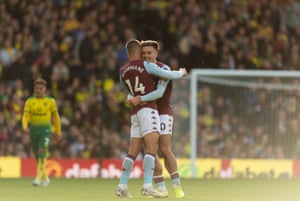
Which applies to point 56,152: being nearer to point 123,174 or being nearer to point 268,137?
point 268,137

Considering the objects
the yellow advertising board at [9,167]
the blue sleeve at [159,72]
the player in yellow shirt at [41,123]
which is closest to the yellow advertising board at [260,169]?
the yellow advertising board at [9,167]

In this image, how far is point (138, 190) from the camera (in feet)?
63.2

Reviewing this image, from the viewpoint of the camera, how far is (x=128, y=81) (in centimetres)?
1589

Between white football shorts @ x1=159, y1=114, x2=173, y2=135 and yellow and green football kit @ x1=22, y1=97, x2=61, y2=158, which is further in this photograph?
yellow and green football kit @ x1=22, y1=97, x2=61, y2=158

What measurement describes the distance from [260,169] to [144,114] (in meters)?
10.9

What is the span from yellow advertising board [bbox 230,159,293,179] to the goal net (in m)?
0.15

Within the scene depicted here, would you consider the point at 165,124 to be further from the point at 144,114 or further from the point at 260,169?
the point at 260,169

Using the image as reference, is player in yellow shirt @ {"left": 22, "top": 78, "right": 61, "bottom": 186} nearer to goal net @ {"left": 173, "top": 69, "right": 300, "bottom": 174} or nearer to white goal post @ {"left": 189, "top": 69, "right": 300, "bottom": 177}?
goal net @ {"left": 173, "top": 69, "right": 300, "bottom": 174}

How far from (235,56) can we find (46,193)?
12670 mm

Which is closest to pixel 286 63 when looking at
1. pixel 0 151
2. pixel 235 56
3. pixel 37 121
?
pixel 235 56

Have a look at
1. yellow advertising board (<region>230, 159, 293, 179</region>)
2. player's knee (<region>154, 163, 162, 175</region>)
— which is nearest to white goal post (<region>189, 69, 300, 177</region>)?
yellow advertising board (<region>230, 159, 293, 179</region>)

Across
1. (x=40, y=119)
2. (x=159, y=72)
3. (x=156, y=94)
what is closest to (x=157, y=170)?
(x=156, y=94)

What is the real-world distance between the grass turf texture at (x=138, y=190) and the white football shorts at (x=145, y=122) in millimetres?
969

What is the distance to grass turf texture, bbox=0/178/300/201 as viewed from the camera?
54.5ft
